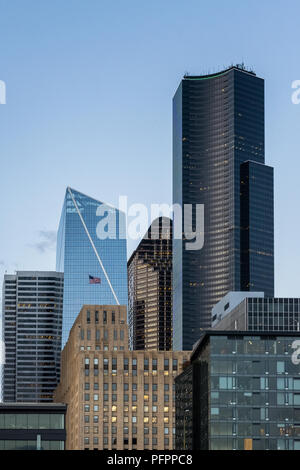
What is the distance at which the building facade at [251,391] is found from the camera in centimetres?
14788

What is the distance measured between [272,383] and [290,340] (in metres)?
8.49

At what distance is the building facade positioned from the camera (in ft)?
485

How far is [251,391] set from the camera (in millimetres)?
151000

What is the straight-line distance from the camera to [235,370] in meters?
151
